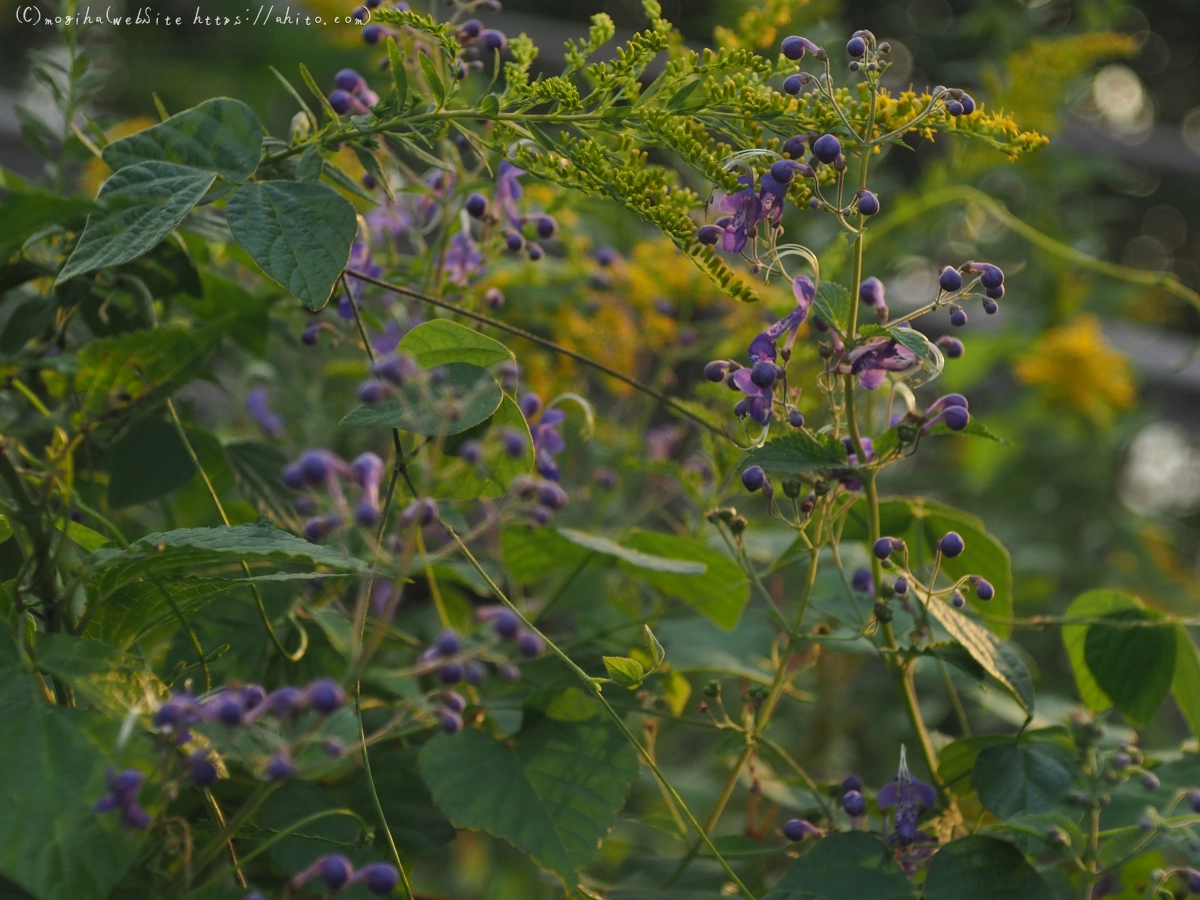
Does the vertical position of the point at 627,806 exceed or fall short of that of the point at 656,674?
it falls short

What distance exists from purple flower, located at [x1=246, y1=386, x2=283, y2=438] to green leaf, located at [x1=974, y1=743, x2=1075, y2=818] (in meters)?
0.74

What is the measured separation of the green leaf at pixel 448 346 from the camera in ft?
2.23

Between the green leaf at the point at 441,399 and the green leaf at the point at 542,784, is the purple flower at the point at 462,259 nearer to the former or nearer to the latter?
the green leaf at the point at 441,399

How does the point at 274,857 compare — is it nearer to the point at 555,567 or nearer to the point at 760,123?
the point at 555,567

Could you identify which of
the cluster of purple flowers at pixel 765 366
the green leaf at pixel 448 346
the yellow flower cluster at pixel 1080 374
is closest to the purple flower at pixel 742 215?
the cluster of purple flowers at pixel 765 366

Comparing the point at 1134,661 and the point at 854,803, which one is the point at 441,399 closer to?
the point at 854,803

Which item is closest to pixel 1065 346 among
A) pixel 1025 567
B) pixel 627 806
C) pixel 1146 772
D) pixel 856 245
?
pixel 1025 567

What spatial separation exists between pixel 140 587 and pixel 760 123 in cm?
46

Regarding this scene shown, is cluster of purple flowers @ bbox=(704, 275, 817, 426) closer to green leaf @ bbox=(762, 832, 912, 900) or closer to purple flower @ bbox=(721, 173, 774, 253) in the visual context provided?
purple flower @ bbox=(721, 173, 774, 253)

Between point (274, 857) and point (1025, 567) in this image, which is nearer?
point (274, 857)

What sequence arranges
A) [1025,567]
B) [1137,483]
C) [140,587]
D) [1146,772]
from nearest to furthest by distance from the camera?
[140,587] < [1146,772] < [1025,567] < [1137,483]

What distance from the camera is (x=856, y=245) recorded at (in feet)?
2.25

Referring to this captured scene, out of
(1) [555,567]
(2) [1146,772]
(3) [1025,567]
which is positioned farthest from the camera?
(3) [1025,567]

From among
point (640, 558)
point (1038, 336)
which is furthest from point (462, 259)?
point (1038, 336)
